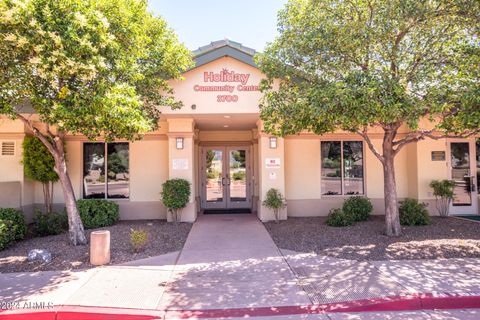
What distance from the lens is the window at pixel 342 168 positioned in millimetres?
12094

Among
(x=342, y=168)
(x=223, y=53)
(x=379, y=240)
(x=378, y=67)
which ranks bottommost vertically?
(x=379, y=240)

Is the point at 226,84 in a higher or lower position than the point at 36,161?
higher

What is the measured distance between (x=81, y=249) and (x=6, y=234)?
1961 mm

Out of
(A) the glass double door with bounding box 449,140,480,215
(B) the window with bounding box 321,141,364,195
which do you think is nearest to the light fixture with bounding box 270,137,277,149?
(B) the window with bounding box 321,141,364,195

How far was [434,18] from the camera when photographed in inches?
278

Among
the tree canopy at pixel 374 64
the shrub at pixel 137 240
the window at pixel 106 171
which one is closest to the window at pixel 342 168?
the tree canopy at pixel 374 64

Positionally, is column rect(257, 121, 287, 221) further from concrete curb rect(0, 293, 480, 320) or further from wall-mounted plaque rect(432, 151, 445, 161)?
concrete curb rect(0, 293, 480, 320)

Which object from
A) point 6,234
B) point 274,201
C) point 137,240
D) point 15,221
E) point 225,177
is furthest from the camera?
point 225,177

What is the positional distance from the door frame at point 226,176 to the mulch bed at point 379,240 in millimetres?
3738

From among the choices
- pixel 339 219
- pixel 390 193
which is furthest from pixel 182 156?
pixel 390 193

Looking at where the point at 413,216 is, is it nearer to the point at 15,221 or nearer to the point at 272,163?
the point at 272,163

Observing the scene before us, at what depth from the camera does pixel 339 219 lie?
977 cm

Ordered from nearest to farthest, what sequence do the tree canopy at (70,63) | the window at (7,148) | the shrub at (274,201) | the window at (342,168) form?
the tree canopy at (70,63) → the shrub at (274,201) → the window at (7,148) → the window at (342,168)

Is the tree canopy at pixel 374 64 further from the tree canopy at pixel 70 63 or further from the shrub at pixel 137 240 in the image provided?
the shrub at pixel 137 240
